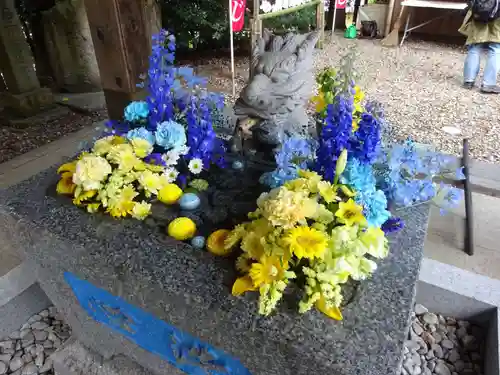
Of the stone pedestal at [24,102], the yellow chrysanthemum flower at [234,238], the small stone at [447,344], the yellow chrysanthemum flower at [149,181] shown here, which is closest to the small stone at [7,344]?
the yellow chrysanthemum flower at [149,181]

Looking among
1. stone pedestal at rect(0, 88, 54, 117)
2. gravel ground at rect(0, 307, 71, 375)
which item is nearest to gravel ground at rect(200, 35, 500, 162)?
stone pedestal at rect(0, 88, 54, 117)

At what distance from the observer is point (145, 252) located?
1.29 m

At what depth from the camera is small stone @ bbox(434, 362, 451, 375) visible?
69.8 inches

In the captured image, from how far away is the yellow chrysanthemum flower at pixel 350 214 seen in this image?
1056 mm

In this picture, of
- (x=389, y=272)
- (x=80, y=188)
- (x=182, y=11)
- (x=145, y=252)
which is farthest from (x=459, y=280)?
(x=182, y=11)

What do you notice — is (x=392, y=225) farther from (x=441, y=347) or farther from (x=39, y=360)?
(x=39, y=360)

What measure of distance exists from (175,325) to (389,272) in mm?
730

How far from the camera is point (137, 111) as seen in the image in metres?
1.64

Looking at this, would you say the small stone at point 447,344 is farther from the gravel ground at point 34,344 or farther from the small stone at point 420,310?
the gravel ground at point 34,344

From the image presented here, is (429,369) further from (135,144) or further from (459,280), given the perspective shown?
(135,144)

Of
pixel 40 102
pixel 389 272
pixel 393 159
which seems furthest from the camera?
pixel 40 102

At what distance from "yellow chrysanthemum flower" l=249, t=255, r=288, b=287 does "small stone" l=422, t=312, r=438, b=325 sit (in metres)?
1.33

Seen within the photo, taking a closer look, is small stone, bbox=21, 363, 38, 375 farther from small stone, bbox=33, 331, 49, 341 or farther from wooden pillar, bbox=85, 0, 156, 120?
wooden pillar, bbox=85, 0, 156, 120

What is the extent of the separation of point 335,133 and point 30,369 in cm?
191
